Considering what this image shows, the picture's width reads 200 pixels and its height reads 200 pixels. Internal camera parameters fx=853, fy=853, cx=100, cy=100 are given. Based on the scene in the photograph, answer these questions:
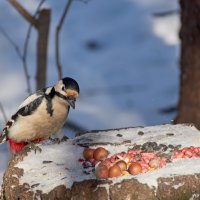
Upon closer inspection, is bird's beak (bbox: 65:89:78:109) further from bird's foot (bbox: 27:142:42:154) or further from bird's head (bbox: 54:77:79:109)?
bird's foot (bbox: 27:142:42:154)

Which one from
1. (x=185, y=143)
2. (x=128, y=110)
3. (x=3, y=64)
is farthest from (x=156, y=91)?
(x=185, y=143)

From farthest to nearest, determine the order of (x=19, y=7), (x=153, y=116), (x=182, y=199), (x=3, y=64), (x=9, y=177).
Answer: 1. (x=3, y=64)
2. (x=153, y=116)
3. (x=19, y=7)
4. (x=9, y=177)
5. (x=182, y=199)

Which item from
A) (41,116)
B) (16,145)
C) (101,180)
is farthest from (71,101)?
(101,180)

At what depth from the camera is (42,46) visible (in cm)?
683

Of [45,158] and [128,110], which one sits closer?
[45,158]

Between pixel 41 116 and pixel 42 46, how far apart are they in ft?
6.54

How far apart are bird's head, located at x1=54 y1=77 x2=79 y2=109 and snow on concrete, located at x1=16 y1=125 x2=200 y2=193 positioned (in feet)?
0.78

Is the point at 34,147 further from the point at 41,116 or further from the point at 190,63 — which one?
the point at 190,63

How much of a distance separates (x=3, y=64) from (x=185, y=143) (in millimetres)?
6256

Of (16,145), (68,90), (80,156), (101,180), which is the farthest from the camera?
(16,145)

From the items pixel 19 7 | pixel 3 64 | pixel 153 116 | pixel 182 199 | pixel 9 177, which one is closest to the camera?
pixel 182 199

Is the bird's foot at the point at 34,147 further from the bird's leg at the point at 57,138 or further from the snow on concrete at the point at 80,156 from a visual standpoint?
the bird's leg at the point at 57,138

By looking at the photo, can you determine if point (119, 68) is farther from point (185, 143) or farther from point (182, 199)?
point (182, 199)

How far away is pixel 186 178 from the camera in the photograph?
3984mm
